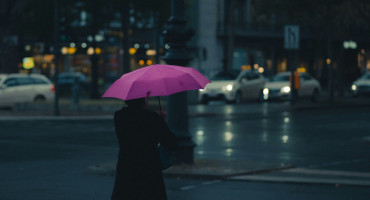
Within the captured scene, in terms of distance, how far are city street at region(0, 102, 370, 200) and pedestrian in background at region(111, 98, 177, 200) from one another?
13.2 ft

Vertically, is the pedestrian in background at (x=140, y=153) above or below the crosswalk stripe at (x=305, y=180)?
above

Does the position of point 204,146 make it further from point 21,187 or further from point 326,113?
point 326,113

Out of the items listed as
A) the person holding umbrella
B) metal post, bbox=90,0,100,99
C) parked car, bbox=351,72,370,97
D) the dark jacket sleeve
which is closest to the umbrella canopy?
the person holding umbrella

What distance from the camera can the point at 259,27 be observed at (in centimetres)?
7475

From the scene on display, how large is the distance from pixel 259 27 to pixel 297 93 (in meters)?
35.5

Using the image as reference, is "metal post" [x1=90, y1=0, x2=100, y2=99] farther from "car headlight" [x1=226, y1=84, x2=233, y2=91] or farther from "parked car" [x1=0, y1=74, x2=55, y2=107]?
"car headlight" [x1=226, y1=84, x2=233, y2=91]

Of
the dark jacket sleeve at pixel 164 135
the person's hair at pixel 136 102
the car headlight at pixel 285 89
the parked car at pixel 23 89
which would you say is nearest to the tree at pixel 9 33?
the parked car at pixel 23 89

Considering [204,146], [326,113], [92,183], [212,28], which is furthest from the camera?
[212,28]

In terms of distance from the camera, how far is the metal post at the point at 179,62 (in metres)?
13.7

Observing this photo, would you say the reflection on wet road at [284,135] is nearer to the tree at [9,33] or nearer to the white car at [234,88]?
the white car at [234,88]

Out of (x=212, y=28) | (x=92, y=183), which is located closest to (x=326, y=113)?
(x=92, y=183)

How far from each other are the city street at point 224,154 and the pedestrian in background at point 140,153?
4.03 metres

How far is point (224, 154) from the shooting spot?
1623 centimetres

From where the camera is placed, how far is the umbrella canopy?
6.93 meters
